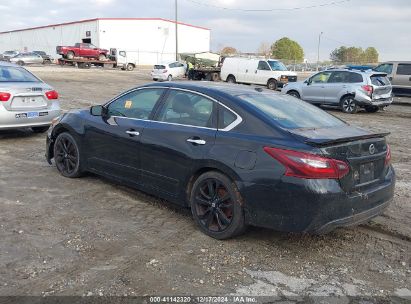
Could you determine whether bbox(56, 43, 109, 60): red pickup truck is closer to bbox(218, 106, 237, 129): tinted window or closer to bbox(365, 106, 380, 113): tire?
bbox(365, 106, 380, 113): tire

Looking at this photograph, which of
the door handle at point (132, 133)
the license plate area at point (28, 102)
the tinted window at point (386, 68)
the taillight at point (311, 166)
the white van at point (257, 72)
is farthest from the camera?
the white van at point (257, 72)

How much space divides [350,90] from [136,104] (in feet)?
41.3

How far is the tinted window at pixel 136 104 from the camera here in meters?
5.49

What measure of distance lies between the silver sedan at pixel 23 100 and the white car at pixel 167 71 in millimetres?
24321

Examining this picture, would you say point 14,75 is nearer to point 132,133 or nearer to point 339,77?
point 132,133

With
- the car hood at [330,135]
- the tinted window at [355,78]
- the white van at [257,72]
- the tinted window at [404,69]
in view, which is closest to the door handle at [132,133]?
the car hood at [330,135]

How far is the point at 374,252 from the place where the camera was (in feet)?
14.6

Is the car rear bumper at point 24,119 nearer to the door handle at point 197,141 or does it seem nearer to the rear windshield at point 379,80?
the door handle at point 197,141

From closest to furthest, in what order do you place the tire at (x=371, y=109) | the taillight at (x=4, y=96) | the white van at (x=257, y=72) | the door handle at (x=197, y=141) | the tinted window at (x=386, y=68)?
the door handle at (x=197, y=141) < the taillight at (x=4, y=96) < the tire at (x=371, y=109) < the tinted window at (x=386, y=68) < the white van at (x=257, y=72)

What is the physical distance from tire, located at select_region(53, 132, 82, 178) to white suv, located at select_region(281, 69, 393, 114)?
40.8 ft

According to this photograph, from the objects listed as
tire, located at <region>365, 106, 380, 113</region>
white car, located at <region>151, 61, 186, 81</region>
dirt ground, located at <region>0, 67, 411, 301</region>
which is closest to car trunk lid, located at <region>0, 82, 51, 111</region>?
dirt ground, located at <region>0, 67, 411, 301</region>

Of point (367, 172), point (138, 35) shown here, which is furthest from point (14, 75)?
point (138, 35)

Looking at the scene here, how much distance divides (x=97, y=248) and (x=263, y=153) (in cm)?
177

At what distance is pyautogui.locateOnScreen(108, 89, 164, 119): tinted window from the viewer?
5488 mm
